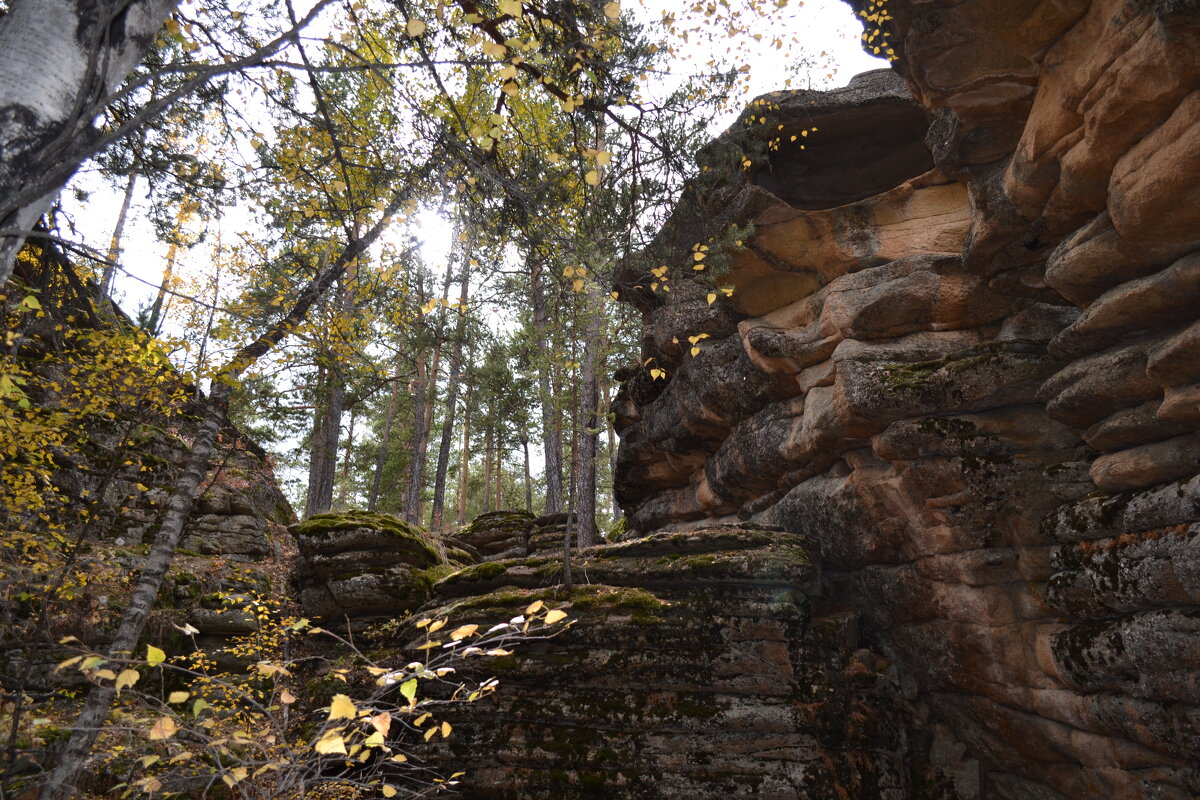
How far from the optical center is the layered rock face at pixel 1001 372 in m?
6.35

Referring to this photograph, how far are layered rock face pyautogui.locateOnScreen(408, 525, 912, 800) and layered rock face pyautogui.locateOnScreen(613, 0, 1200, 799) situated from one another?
1735 mm

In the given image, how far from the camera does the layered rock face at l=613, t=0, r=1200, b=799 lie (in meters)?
6.35

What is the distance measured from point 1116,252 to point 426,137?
8061 mm

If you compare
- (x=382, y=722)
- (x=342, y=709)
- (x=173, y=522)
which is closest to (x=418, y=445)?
(x=173, y=522)

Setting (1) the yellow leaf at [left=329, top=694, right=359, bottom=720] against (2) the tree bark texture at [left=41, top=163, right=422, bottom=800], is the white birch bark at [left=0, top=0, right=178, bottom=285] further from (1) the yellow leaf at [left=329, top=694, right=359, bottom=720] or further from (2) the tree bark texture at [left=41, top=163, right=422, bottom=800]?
(2) the tree bark texture at [left=41, top=163, right=422, bottom=800]

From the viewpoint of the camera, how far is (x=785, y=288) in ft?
41.2

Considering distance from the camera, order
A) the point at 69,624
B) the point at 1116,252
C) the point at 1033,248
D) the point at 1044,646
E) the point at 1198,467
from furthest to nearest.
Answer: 1. the point at 69,624
2. the point at 1033,248
3. the point at 1044,646
4. the point at 1116,252
5. the point at 1198,467

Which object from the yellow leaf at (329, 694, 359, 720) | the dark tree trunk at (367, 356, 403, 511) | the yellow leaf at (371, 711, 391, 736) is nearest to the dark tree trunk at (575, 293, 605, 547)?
the dark tree trunk at (367, 356, 403, 511)

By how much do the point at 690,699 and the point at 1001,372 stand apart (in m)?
6.53

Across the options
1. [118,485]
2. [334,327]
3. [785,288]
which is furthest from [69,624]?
[785,288]

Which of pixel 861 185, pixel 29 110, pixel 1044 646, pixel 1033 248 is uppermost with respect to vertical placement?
pixel 861 185

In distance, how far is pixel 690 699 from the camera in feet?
26.7

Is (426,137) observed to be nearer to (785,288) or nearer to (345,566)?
(785,288)

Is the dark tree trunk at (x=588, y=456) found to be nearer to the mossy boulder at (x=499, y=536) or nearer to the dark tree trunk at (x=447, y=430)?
the mossy boulder at (x=499, y=536)
